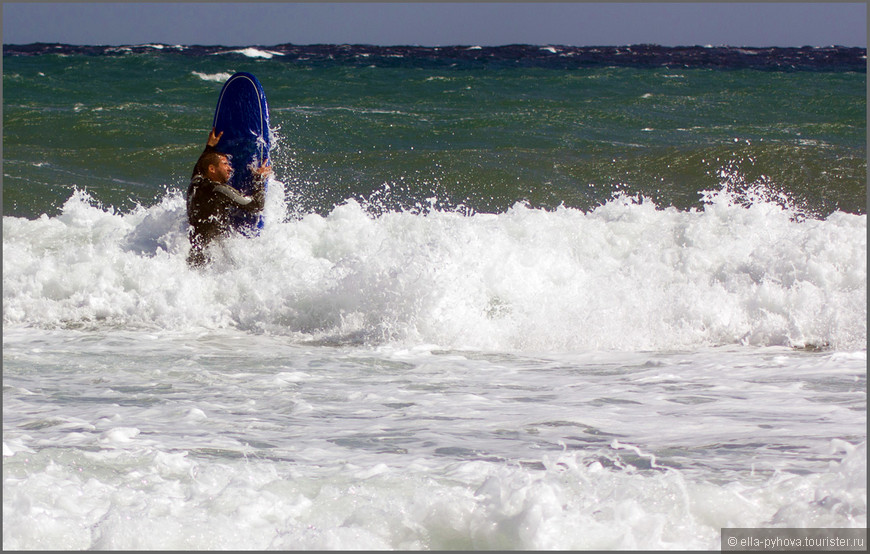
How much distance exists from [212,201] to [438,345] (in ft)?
8.74

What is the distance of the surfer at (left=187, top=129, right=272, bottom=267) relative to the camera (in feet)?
24.1

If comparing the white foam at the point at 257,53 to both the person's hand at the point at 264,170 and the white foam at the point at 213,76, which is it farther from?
the person's hand at the point at 264,170

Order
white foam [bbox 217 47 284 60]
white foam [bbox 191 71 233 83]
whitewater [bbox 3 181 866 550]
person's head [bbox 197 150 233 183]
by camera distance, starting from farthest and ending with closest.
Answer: white foam [bbox 217 47 284 60]
white foam [bbox 191 71 233 83]
person's head [bbox 197 150 233 183]
whitewater [bbox 3 181 866 550]

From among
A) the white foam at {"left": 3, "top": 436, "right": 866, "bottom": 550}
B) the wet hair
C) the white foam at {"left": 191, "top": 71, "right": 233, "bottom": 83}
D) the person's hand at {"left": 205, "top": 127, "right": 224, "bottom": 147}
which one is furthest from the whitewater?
the white foam at {"left": 191, "top": 71, "right": 233, "bottom": 83}

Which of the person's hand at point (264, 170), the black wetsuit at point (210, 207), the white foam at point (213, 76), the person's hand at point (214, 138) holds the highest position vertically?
the white foam at point (213, 76)

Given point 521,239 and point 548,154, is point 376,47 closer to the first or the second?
point 548,154

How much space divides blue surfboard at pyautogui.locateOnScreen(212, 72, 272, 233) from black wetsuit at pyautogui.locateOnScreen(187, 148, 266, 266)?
13cm

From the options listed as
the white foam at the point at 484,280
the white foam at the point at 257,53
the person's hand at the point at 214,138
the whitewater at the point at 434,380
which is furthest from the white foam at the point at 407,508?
the white foam at the point at 257,53

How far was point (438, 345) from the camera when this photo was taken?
596cm

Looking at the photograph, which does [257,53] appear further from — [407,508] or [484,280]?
[407,508]

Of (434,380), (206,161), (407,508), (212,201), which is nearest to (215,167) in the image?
(206,161)

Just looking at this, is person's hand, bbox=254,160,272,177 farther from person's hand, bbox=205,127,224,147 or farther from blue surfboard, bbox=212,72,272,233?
person's hand, bbox=205,127,224,147

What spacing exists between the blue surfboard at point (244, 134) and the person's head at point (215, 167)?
5.9 inches

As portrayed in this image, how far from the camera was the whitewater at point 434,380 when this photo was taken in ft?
9.04
